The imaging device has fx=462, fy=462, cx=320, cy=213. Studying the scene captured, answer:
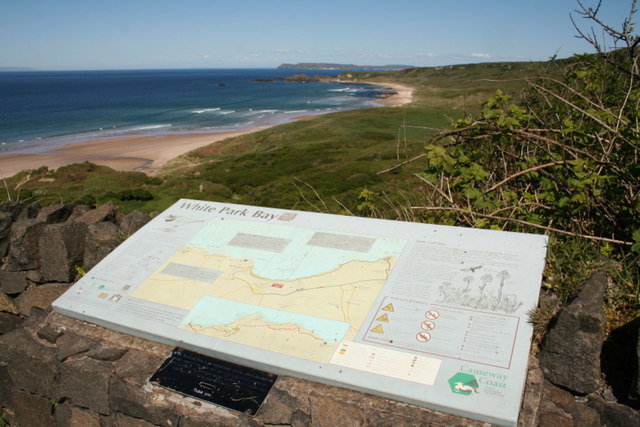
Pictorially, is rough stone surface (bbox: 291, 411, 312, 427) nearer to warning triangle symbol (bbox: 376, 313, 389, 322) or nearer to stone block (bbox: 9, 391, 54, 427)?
warning triangle symbol (bbox: 376, 313, 389, 322)

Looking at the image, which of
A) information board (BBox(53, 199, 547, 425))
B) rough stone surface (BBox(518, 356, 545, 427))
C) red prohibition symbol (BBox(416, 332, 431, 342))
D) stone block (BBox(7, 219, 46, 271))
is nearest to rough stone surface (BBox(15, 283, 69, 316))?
stone block (BBox(7, 219, 46, 271))

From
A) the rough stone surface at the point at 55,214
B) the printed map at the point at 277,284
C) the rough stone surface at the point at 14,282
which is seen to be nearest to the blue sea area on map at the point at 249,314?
the printed map at the point at 277,284

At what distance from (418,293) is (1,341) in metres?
2.79

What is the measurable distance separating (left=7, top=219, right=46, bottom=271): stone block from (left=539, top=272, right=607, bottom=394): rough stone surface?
4047 mm

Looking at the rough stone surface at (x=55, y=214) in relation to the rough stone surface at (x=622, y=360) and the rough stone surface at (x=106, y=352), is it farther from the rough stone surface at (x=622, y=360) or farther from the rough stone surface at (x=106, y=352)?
the rough stone surface at (x=622, y=360)

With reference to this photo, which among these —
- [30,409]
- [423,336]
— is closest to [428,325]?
[423,336]

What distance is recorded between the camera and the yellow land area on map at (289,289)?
8.61 ft

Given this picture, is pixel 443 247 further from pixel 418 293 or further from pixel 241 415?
pixel 241 415

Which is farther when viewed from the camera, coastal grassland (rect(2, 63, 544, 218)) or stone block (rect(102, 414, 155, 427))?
coastal grassland (rect(2, 63, 544, 218))

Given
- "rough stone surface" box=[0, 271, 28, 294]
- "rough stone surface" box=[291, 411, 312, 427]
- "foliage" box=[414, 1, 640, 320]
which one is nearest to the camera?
"rough stone surface" box=[291, 411, 312, 427]

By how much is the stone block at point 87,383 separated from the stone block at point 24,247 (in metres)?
1.59

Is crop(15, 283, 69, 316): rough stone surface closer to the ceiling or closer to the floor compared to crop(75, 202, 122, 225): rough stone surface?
closer to the floor

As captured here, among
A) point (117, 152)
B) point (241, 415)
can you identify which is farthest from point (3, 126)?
point (241, 415)

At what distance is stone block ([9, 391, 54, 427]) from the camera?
3057 millimetres
